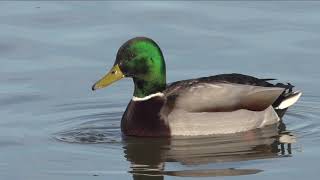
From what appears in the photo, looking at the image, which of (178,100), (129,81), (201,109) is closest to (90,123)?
(178,100)

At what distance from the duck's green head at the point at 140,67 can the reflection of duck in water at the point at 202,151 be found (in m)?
0.59

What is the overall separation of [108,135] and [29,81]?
1.75 m

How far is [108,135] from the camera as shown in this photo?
36.8 feet

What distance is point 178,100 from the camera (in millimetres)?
11227

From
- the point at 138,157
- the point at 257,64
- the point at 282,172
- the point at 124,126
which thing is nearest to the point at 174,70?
the point at 257,64

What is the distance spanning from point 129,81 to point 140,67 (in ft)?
5.04

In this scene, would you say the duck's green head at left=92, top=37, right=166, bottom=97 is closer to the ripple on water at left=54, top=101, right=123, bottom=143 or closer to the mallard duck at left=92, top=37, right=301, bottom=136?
the mallard duck at left=92, top=37, right=301, bottom=136

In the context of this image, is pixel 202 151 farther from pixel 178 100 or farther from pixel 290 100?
pixel 290 100

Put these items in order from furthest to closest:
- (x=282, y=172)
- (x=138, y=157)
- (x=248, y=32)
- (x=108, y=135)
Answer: (x=248, y=32) → (x=108, y=135) → (x=138, y=157) → (x=282, y=172)

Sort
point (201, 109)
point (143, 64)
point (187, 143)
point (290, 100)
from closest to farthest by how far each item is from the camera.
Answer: point (187, 143) < point (201, 109) < point (143, 64) < point (290, 100)

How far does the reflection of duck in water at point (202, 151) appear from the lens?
9.80 metres

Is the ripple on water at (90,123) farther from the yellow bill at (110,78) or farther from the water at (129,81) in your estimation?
the yellow bill at (110,78)

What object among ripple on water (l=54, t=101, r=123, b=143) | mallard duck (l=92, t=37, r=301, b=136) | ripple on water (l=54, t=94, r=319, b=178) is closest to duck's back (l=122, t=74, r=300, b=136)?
mallard duck (l=92, t=37, r=301, b=136)

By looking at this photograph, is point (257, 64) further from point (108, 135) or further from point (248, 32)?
point (108, 135)
